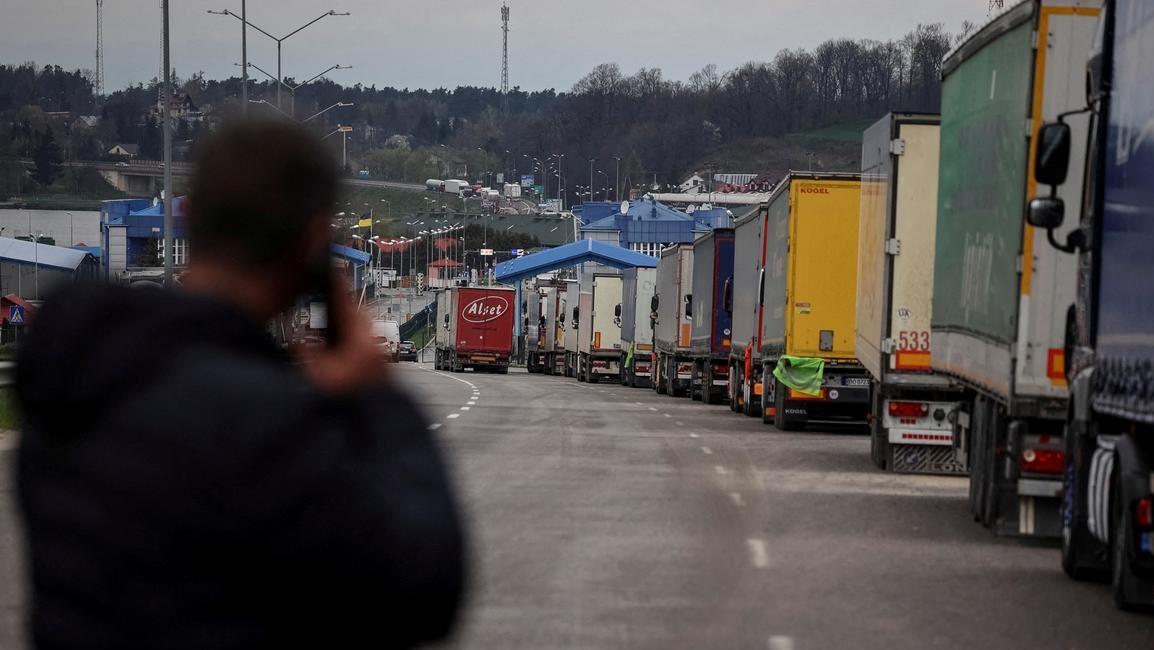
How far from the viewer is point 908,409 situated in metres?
18.5

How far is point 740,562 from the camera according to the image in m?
11.6

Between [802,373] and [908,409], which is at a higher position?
[908,409]

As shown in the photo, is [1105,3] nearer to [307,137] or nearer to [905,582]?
[905,582]

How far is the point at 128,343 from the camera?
219cm

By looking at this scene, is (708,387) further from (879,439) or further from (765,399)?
(879,439)

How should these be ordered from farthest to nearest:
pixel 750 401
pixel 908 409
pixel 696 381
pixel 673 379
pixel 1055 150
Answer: pixel 673 379, pixel 696 381, pixel 750 401, pixel 908 409, pixel 1055 150

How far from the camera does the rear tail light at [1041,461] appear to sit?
A: 480 inches

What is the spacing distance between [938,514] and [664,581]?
16.8ft

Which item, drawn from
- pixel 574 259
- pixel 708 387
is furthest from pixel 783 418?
pixel 574 259

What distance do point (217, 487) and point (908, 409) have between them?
16847mm

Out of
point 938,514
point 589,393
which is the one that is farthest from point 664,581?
point 589,393

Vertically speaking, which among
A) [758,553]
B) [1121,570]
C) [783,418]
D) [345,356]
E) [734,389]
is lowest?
[734,389]

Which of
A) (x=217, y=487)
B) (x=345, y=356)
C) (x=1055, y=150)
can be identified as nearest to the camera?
(x=217, y=487)

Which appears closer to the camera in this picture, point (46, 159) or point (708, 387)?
point (708, 387)
